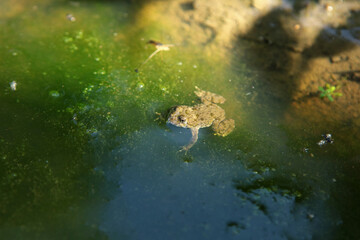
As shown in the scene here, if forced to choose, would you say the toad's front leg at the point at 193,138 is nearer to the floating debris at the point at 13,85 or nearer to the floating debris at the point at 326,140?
the floating debris at the point at 326,140

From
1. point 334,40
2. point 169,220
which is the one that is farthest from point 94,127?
point 334,40

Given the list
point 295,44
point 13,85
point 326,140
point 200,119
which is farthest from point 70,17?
point 326,140

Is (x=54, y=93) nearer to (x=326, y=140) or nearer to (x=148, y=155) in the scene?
(x=148, y=155)

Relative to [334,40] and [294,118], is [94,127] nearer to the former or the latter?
[294,118]

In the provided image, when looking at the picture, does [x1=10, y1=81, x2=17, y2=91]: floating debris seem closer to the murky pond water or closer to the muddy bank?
the murky pond water

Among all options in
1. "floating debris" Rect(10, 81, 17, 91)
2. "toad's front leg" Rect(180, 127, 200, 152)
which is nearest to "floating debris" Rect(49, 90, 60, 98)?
"floating debris" Rect(10, 81, 17, 91)

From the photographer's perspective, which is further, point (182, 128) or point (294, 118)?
point (294, 118)

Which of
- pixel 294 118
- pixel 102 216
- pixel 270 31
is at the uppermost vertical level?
pixel 270 31

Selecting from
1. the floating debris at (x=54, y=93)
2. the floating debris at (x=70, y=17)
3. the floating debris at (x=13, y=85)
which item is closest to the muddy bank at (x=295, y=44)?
the floating debris at (x=70, y=17)
